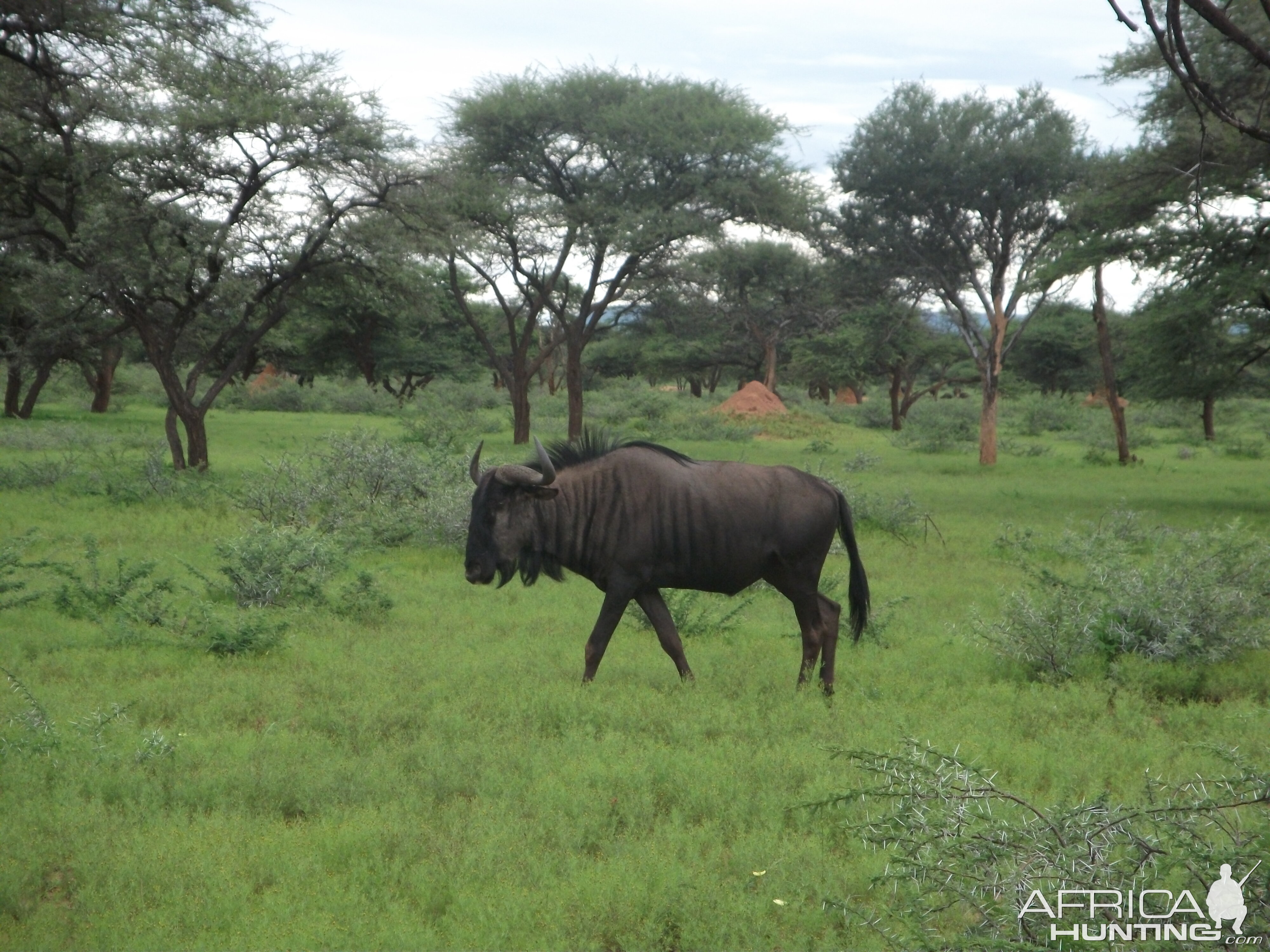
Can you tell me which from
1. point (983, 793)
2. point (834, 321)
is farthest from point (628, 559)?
point (834, 321)

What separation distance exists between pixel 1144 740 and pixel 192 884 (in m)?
4.98

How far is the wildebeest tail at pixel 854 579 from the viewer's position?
7.44 metres

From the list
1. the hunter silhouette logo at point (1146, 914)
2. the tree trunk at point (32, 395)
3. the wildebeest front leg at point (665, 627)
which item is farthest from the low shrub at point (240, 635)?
the tree trunk at point (32, 395)

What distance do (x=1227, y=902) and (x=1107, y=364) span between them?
23.3 meters

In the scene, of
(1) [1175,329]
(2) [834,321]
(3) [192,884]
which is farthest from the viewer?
(2) [834,321]

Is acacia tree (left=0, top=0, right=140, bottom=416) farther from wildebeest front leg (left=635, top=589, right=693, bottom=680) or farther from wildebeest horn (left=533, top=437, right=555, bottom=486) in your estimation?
wildebeest front leg (left=635, top=589, right=693, bottom=680)

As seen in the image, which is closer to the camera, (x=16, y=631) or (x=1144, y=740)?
(x=1144, y=740)

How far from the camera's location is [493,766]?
573cm

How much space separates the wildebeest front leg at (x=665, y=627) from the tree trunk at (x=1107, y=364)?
55.4 ft

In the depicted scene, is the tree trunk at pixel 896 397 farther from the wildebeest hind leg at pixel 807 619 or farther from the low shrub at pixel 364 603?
the wildebeest hind leg at pixel 807 619

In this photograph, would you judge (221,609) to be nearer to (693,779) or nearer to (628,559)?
(628,559)

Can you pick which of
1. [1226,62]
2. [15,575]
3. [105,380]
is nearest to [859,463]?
[1226,62]

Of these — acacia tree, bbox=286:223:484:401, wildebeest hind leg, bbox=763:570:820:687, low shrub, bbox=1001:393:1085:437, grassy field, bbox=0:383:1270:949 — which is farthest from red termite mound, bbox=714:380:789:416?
wildebeest hind leg, bbox=763:570:820:687

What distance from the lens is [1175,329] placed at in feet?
61.7
